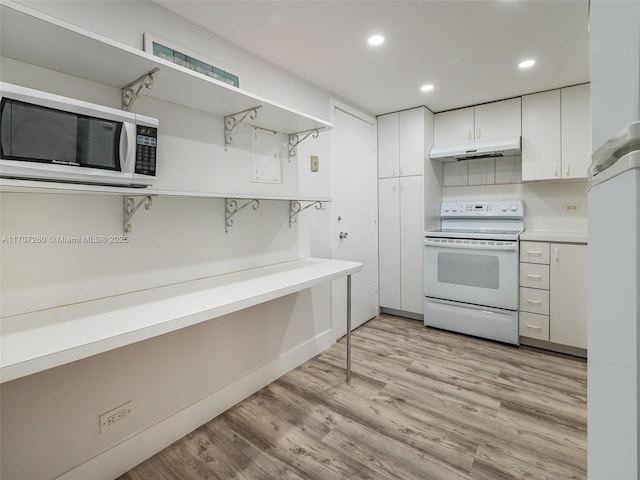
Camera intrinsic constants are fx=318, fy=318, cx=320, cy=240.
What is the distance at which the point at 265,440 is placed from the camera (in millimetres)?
1725

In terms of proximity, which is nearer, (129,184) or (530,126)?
(129,184)

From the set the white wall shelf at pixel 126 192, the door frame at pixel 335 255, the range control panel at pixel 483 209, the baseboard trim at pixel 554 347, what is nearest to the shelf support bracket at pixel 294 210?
the white wall shelf at pixel 126 192

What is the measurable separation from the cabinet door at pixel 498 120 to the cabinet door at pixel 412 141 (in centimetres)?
58

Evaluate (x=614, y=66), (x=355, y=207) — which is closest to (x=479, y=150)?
(x=355, y=207)

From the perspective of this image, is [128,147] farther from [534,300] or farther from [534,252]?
[534,300]

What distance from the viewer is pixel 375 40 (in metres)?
2.02

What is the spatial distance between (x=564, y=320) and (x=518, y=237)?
0.78 meters

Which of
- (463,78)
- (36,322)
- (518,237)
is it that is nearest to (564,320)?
(518,237)

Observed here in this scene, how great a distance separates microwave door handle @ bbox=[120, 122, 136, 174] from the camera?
120 cm

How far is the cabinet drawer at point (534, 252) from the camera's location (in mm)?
2758

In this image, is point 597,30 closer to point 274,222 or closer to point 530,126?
point 274,222

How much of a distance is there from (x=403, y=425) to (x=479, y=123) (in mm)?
2966

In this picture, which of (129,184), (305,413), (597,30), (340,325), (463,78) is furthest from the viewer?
(340,325)

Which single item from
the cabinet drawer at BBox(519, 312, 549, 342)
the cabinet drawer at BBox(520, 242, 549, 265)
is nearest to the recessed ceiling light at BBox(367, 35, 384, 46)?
the cabinet drawer at BBox(520, 242, 549, 265)
